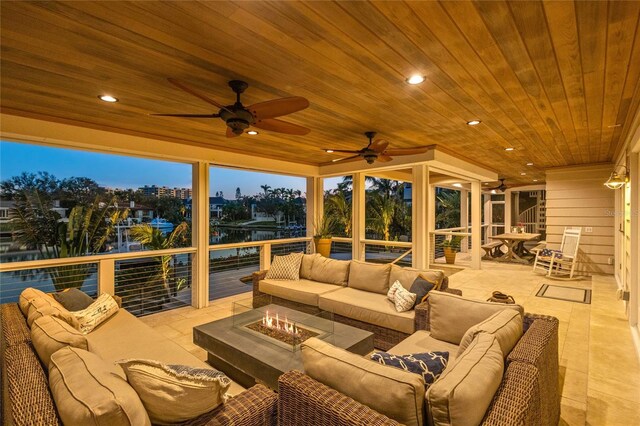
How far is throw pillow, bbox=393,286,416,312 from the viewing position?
317 centimetres

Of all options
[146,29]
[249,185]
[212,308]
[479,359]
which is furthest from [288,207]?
[479,359]

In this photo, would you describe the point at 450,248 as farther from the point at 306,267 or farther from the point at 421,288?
the point at 421,288

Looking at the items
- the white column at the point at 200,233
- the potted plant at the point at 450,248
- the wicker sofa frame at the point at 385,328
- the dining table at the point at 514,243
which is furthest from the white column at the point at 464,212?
the white column at the point at 200,233

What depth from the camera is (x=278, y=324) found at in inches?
118

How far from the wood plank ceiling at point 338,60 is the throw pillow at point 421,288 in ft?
5.85

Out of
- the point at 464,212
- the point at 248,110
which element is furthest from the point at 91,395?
the point at 464,212

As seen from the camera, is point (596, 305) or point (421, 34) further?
point (596, 305)

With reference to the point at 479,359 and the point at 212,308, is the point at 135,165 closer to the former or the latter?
the point at 212,308

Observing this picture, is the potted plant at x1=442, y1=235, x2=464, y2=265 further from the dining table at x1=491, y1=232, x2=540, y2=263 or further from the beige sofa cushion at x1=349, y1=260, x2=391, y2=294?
the beige sofa cushion at x1=349, y1=260, x2=391, y2=294

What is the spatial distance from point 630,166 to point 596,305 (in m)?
2.16

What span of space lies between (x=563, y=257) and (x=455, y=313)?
19.3 feet

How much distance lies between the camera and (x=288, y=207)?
23.4 feet

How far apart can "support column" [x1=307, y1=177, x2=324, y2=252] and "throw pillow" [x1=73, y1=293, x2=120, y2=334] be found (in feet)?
14.6

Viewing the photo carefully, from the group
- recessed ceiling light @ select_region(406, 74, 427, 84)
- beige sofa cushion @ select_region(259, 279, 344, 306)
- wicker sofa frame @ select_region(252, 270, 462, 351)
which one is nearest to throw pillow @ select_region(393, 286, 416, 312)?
wicker sofa frame @ select_region(252, 270, 462, 351)
